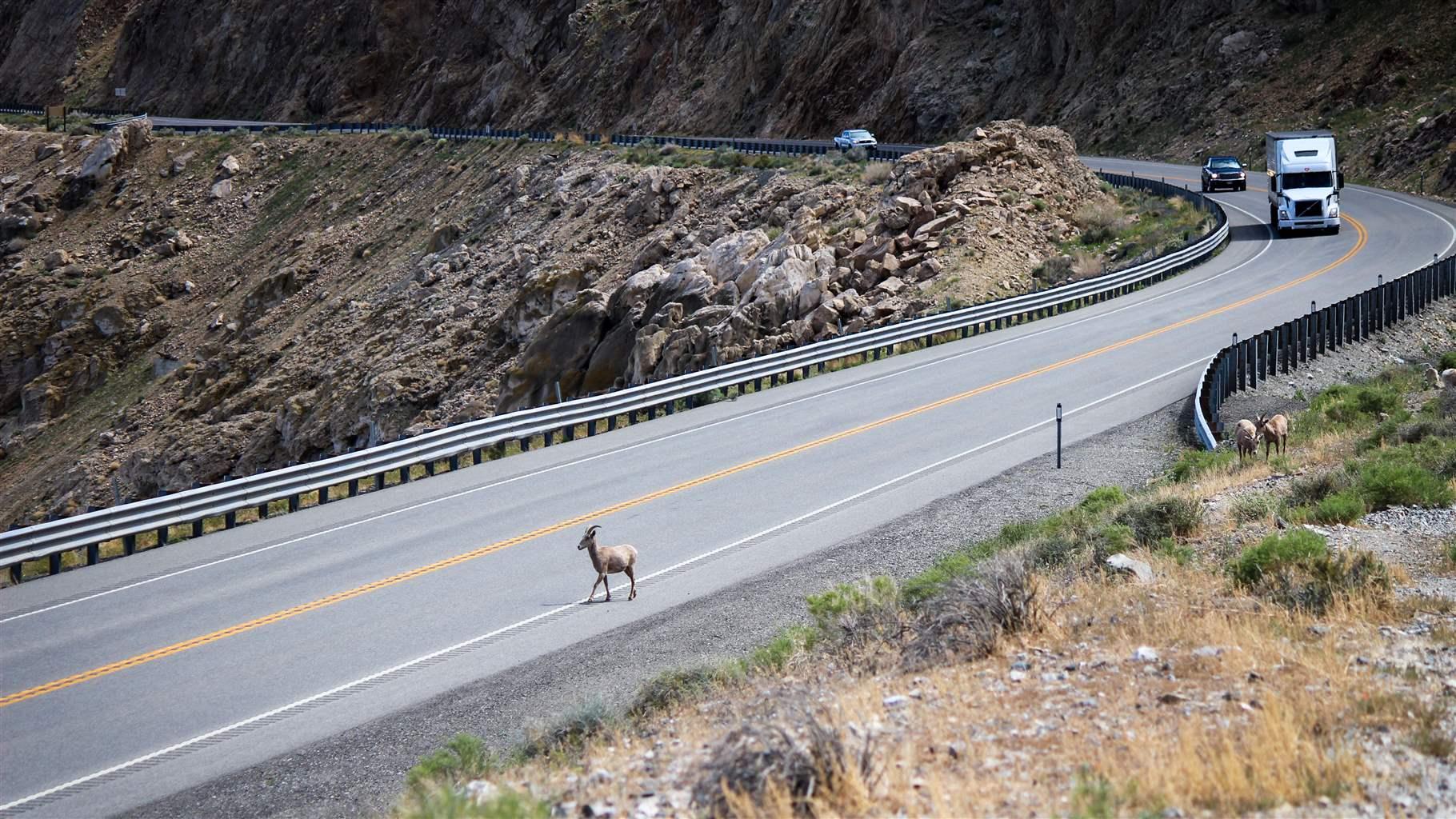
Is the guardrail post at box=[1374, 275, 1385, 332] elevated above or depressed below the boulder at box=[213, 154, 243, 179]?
below

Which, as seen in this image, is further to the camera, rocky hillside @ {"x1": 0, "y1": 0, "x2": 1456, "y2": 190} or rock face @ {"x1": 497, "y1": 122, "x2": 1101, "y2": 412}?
rocky hillside @ {"x1": 0, "y1": 0, "x2": 1456, "y2": 190}

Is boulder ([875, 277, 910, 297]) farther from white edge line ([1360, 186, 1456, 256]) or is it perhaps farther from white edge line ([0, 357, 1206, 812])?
white edge line ([1360, 186, 1456, 256])

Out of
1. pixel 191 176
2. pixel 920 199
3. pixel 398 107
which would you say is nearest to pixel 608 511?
pixel 920 199

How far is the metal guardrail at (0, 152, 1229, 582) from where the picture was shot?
1523cm

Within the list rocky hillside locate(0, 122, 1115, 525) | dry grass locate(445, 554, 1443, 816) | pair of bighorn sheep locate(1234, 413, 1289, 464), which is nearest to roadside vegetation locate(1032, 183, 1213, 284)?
rocky hillside locate(0, 122, 1115, 525)

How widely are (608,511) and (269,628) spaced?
15.7ft

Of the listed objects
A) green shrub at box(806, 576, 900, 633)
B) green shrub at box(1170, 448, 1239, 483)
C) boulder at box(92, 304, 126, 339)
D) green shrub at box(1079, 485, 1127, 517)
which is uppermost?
green shrub at box(806, 576, 900, 633)

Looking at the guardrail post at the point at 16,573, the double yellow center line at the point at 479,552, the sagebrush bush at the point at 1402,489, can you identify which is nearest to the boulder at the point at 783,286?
the double yellow center line at the point at 479,552

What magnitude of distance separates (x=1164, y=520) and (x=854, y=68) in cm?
6101

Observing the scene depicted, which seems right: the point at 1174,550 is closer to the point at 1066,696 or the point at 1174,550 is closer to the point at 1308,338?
the point at 1066,696

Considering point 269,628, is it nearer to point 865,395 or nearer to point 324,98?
point 865,395

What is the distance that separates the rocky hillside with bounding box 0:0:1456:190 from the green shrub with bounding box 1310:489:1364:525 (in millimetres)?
44313

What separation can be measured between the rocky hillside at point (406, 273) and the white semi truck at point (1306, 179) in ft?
18.7

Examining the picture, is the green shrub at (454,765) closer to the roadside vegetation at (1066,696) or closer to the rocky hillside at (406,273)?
the roadside vegetation at (1066,696)
